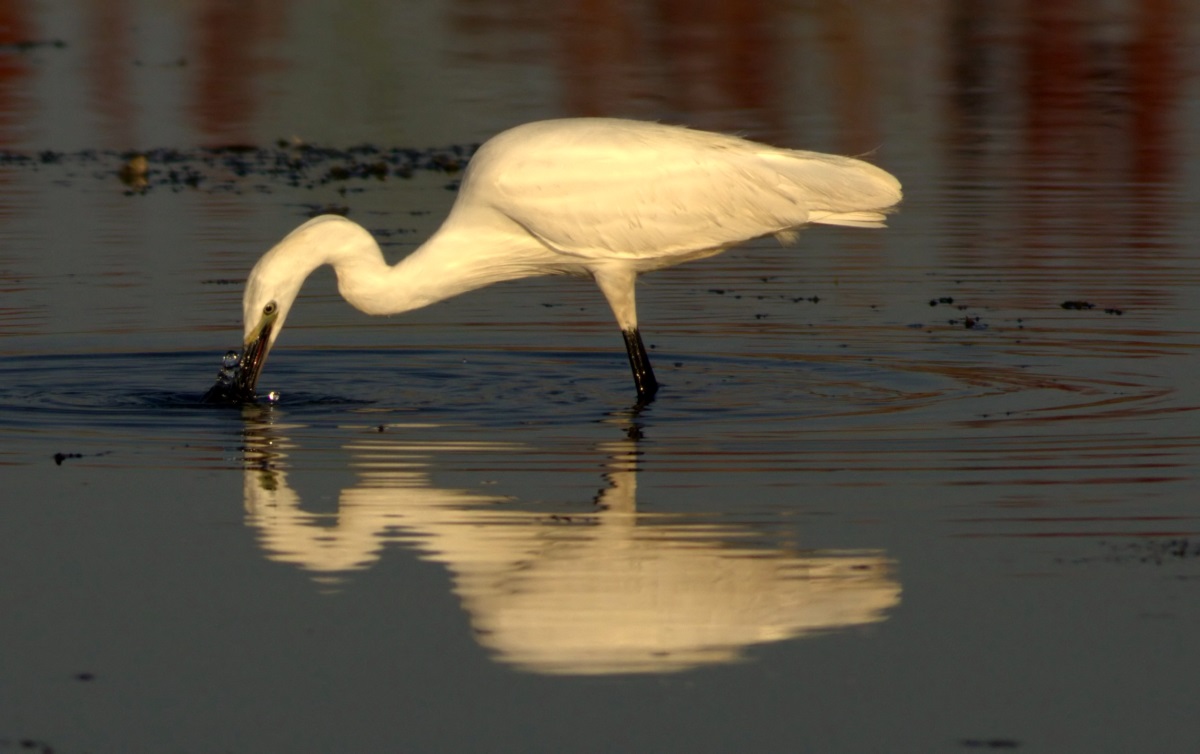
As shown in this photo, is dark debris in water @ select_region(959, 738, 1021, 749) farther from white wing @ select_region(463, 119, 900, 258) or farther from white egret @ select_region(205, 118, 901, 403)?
white wing @ select_region(463, 119, 900, 258)

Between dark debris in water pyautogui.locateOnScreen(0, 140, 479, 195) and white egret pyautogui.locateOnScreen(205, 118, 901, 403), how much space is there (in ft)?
23.1

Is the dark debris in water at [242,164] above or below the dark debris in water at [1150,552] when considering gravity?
below

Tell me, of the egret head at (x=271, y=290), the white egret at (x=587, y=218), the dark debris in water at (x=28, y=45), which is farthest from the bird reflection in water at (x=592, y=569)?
the dark debris in water at (x=28, y=45)

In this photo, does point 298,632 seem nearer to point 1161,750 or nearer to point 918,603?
point 918,603

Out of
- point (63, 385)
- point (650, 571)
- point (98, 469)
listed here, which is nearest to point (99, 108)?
point (63, 385)

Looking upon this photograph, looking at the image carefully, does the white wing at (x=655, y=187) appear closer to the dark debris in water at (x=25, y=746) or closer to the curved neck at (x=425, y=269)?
the curved neck at (x=425, y=269)

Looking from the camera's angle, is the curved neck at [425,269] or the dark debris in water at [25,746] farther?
the curved neck at [425,269]

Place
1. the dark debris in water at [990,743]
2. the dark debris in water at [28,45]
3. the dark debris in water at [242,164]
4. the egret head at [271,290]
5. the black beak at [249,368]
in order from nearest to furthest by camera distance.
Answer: the dark debris in water at [990,743] < the egret head at [271,290] < the black beak at [249,368] < the dark debris in water at [242,164] < the dark debris in water at [28,45]

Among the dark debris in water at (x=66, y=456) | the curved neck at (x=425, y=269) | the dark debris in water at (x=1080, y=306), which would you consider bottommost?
the dark debris in water at (x=1080, y=306)

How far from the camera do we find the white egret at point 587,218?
33.9 feet

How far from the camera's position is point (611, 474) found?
27.8ft

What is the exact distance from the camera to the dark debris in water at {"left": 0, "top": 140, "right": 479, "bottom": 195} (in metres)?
17.6

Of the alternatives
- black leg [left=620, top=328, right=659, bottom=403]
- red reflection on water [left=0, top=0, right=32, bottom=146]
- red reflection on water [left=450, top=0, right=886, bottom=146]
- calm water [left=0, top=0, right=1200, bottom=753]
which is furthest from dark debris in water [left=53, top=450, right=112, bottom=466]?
red reflection on water [left=0, top=0, right=32, bottom=146]

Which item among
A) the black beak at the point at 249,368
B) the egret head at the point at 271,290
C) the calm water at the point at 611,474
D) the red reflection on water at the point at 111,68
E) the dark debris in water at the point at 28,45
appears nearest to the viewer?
the calm water at the point at 611,474
